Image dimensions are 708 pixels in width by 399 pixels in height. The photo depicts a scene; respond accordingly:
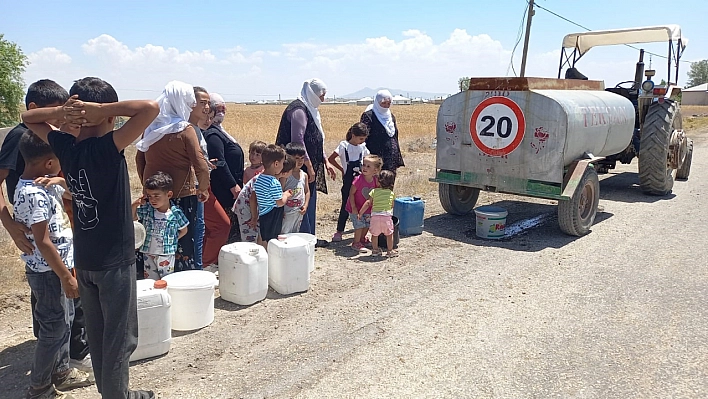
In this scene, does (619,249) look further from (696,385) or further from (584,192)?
(696,385)

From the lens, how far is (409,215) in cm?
698

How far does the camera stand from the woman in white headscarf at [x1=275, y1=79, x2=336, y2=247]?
589cm

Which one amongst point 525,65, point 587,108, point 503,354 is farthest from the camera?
point 525,65

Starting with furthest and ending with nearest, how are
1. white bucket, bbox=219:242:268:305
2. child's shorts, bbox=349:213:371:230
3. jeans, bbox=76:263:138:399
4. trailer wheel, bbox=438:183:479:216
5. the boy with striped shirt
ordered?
trailer wheel, bbox=438:183:479:216, child's shorts, bbox=349:213:371:230, the boy with striped shirt, white bucket, bbox=219:242:268:305, jeans, bbox=76:263:138:399

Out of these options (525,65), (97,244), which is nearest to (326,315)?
(97,244)

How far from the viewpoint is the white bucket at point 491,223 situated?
6789 millimetres

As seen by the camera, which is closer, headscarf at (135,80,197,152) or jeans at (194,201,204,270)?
headscarf at (135,80,197,152)

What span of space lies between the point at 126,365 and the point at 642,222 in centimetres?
718

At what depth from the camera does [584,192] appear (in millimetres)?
7184

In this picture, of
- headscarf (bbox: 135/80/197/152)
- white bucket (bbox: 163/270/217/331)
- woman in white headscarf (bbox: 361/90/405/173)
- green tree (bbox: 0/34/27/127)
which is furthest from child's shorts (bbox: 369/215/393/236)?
green tree (bbox: 0/34/27/127)

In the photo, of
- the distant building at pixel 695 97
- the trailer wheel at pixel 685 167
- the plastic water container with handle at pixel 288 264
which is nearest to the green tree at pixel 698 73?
the distant building at pixel 695 97

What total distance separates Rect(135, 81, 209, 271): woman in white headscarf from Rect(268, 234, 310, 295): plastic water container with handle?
30.7 inches

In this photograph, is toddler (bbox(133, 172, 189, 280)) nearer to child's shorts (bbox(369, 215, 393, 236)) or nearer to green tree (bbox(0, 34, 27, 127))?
child's shorts (bbox(369, 215, 393, 236))

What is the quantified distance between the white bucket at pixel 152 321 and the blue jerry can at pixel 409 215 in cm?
382
